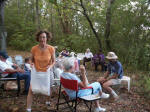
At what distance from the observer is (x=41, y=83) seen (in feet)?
10.7

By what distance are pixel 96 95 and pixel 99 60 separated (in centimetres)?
527

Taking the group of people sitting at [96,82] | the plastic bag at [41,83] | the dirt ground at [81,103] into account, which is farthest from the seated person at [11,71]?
the group of people sitting at [96,82]

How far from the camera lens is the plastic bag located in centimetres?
325

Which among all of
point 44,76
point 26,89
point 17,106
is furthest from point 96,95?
point 26,89

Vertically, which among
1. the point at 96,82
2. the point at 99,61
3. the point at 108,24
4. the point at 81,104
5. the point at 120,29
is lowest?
the point at 81,104

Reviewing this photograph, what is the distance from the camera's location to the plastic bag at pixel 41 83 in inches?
128

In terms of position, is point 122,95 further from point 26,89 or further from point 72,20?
point 72,20

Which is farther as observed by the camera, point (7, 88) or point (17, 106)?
point (7, 88)

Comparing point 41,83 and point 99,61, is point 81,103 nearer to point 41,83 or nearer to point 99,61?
point 41,83

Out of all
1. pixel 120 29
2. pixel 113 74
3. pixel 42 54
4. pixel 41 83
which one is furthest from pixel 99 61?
pixel 41 83

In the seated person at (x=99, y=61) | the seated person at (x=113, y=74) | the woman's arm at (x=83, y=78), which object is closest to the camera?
the woman's arm at (x=83, y=78)

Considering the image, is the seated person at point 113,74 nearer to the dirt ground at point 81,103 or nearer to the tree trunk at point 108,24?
the dirt ground at point 81,103

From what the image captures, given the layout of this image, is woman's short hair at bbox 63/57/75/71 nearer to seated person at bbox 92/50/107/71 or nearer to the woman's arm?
the woman's arm

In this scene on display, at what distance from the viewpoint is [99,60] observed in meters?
8.69
